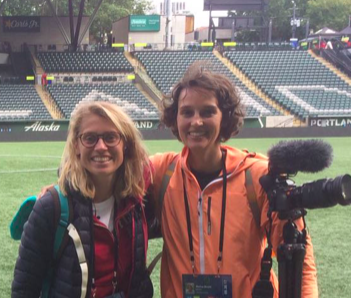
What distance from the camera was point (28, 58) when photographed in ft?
96.9

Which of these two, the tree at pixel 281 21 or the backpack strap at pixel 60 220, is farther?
the tree at pixel 281 21

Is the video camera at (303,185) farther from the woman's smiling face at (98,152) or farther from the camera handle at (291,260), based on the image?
the woman's smiling face at (98,152)

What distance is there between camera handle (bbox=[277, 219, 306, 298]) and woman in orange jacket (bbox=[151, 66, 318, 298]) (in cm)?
29

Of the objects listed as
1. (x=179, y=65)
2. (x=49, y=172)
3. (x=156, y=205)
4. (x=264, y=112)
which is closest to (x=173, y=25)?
(x=179, y=65)

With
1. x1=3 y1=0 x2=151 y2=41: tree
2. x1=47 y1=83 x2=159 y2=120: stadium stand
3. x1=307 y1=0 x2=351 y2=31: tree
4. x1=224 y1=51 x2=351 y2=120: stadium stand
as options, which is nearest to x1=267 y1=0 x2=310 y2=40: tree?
x1=307 y1=0 x2=351 y2=31: tree

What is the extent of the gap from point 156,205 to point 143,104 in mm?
22621

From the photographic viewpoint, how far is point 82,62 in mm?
28562

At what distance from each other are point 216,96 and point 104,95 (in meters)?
24.0

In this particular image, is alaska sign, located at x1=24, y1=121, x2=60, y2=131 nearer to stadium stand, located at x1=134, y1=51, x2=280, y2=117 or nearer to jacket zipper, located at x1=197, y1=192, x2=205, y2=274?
stadium stand, located at x1=134, y1=51, x2=280, y2=117

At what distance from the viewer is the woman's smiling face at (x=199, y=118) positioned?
7.11 feet

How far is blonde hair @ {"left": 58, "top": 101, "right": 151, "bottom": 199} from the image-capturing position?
6.92ft

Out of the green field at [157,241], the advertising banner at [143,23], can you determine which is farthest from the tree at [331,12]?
the green field at [157,241]

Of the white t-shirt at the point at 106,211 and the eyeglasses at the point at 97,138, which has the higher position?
the eyeglasses at the point at 97,138

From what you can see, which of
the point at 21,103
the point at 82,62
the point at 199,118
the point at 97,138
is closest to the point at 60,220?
the point at 97,138
